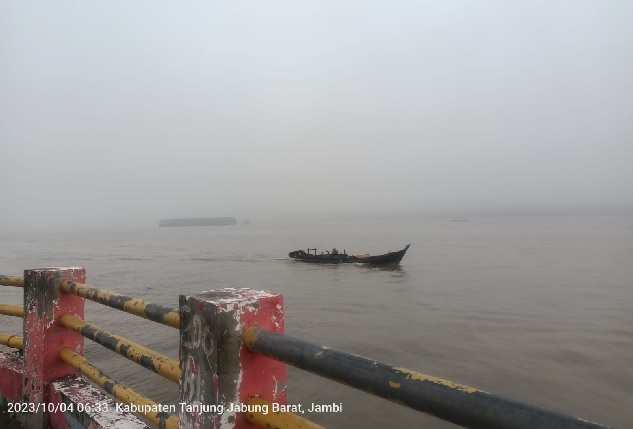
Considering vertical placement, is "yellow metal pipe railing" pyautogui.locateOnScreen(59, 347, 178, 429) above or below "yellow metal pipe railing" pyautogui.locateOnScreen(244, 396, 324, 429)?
below

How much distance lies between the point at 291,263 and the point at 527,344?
35.6 metres

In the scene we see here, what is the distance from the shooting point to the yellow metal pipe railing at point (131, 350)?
6.37 ft

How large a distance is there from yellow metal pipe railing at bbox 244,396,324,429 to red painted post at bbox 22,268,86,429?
2239mm

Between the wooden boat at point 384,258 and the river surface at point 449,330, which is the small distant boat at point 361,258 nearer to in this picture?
the wooden boat at point 384,258

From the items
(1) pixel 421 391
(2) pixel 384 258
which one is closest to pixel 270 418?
(1) pixel 421 391

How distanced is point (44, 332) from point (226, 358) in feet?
7.43

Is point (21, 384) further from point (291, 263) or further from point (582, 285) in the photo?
point (291, 263)

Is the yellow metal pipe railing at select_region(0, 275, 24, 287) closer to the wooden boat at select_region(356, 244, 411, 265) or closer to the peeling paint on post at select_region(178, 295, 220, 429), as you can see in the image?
the peeling paint on post at select_region(178, 295, 220, 429)

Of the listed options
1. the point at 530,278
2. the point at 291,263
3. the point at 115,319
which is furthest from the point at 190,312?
the point at 291,263

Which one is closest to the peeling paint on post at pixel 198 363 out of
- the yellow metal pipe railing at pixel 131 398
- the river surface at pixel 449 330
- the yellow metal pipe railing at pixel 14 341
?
the yellow metal pipe railing at pixel 131 398

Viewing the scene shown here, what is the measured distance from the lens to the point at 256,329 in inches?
60.1

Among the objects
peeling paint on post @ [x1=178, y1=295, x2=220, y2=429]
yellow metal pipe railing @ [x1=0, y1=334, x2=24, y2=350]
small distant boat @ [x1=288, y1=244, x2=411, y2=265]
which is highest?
peeling paint on post @ [x1=178, y1=295, x2=220, y2=429]

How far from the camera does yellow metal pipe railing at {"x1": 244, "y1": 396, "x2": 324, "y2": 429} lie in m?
1.42

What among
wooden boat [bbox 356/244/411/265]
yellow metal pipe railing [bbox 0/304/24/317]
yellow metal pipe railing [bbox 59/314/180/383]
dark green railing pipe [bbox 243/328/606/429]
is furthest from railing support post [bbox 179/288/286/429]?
wooden boat [bbox 356/244/411/265]
